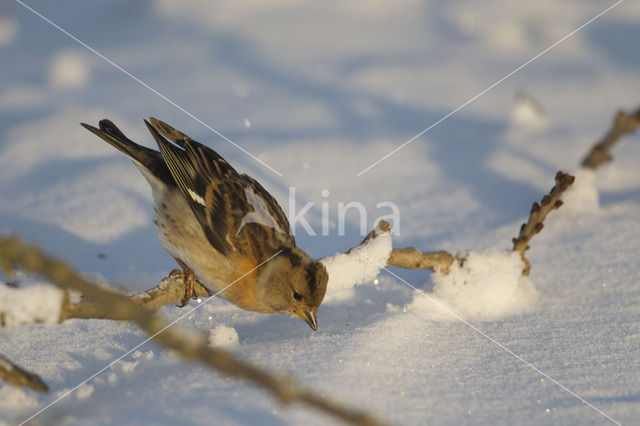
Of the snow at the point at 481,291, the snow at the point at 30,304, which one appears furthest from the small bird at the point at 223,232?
the snow at the point at 30,304

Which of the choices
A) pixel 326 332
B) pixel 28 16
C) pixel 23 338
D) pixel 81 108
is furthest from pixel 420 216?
pixel 28 16

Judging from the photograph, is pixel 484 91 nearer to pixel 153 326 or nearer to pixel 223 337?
pixel 223 337

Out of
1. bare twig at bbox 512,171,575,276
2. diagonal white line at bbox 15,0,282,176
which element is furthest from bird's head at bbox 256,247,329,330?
diagonal white line at bbox 15,0,282,176

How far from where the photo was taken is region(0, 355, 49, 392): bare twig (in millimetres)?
2205

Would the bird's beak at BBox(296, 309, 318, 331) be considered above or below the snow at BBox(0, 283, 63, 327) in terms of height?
above

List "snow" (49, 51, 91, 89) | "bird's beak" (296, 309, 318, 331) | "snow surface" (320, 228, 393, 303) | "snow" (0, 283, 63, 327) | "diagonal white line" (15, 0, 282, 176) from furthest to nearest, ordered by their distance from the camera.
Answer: "snow" (49, 51, 91, 89) → "diagonal white line" (15, 0, 282, 176) → "snow surface" (320, 228, 393, 303) → "bird's beak" (296, 309, 318, 331) → "snow" (0, 283, 63, 327)

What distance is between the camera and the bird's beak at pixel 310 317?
10.8 feet

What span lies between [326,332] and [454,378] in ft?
2.62

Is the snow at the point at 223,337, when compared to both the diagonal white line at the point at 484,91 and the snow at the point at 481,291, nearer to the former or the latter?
the snow at the point at 481,291

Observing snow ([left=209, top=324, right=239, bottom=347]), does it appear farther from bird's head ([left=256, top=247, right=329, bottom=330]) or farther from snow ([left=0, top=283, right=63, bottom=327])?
snow ([left=0, top=283, right=63, bottom=327])

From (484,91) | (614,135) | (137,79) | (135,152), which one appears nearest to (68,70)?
(137,79)

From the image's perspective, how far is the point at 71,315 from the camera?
2.60m

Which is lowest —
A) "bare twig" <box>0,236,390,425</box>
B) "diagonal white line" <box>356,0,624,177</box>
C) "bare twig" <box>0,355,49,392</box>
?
"bare twig" <box>0,355,49,392</box>

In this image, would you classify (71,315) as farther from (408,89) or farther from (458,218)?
(408,89)
